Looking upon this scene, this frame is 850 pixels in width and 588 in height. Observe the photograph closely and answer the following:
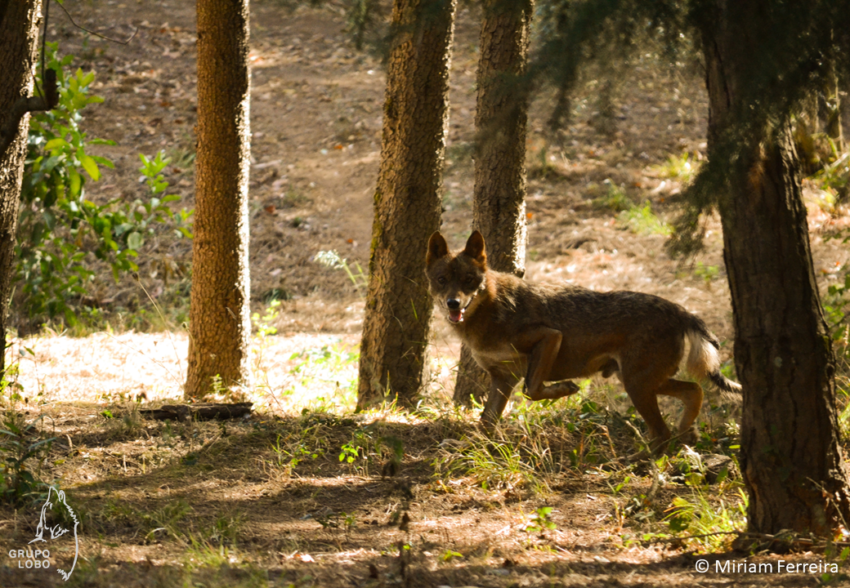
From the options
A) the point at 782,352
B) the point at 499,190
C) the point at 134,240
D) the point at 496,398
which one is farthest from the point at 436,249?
the point at 134,240

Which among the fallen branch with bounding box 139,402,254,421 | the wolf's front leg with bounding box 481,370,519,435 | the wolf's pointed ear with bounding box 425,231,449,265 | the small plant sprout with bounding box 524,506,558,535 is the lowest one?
the small plant sprout with bounding box 524,506,558,535

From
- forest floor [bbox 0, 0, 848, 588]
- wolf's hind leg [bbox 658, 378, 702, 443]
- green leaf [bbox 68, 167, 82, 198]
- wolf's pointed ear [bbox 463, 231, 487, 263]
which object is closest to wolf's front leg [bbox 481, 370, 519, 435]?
forest floor [bbox 0, 0, 848, 588]

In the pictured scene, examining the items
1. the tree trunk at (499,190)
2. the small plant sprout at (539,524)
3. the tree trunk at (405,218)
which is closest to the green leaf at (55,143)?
the tree trunk at (405,218)

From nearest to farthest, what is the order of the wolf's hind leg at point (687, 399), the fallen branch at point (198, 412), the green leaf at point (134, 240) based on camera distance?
1. the wolf's hind leg at point (687, 399)
2. the fallen branch at point (198, 412)
3. the green leaf at point (134, 240)

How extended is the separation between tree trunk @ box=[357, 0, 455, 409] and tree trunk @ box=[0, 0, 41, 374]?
298 centimetres

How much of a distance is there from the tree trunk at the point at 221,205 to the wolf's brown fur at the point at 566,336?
2377mm

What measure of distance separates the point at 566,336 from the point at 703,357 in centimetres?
104

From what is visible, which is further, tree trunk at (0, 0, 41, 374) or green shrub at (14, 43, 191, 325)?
green shrub at (14, 43, 191, 325)

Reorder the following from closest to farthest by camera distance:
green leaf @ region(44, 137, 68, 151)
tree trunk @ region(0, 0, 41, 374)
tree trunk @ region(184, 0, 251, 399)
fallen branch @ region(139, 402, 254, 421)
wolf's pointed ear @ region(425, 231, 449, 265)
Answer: tree trunk @ region(0, 0, 41, 374) → fallen branch @ region(139, 402, 254, 421) → wolf's pointed ear @ region(425, 231, 449, 265) → tree trunk @ region(184, 0, 251, 399) → green leaf @ region(44, 137, 68, 151)

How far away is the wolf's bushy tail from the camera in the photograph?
5.75 meters

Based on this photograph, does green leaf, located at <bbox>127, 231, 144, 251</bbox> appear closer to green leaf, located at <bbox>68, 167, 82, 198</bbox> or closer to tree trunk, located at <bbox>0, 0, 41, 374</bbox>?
green leaf, located at <bbox>68, 167, 82, 198</bbox>

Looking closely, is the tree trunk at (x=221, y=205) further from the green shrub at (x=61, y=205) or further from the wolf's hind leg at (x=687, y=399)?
the wolf's hind leg at (x=687, y=399)

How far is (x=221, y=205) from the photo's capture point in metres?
7.42

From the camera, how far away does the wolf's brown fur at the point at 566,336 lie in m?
5.68
